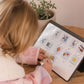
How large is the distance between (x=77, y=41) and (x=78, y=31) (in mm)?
269

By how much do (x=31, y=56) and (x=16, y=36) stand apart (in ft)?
0.77

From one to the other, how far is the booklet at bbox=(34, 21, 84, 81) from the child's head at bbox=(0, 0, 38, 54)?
0.67 feet

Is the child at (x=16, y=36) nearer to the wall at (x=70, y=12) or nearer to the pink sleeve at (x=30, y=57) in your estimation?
the pink sleeve at (x=30, y=57)

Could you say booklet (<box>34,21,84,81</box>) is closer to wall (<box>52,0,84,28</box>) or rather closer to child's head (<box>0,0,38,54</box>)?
child's head (<box>0,0,38,54</box>)

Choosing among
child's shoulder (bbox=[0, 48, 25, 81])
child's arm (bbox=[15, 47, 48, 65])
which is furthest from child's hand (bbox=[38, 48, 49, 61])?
child's shoulder (bbox=[0, 48, 25, 81])

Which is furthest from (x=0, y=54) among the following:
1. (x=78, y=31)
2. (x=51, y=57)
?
(x=78, y=31)

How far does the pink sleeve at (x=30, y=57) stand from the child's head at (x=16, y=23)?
0.19 meters

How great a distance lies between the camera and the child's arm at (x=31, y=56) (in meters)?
0.80

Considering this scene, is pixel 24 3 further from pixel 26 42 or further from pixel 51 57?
pixel 51 57

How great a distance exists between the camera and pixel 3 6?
582 mm

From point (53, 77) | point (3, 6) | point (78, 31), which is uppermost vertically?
point (3, 6)

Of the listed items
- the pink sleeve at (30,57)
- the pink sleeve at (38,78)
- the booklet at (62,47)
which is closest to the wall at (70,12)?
the booklet at (62,47)

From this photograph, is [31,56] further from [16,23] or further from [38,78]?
[16,23]

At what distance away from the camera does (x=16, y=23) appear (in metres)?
0.57
